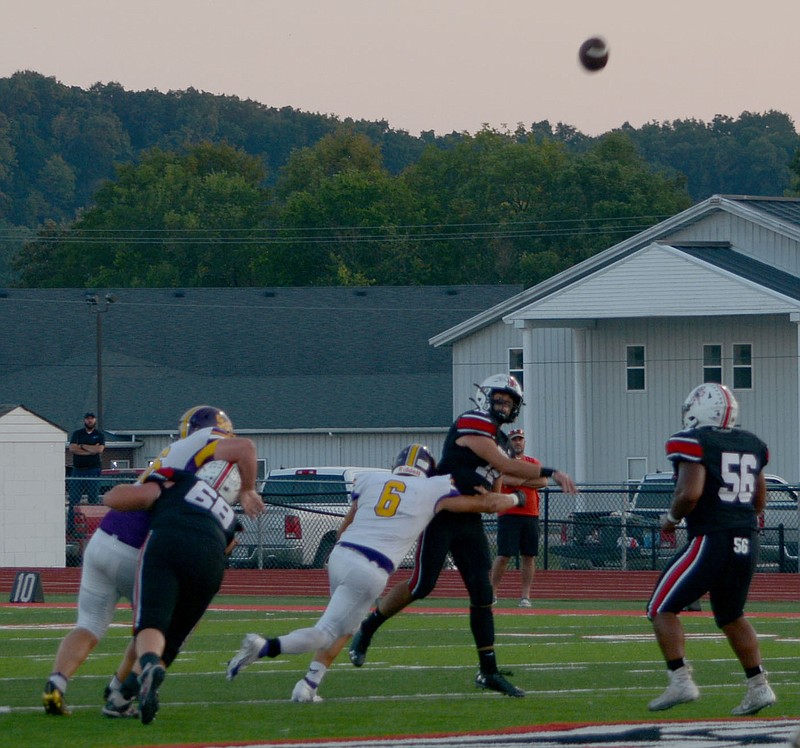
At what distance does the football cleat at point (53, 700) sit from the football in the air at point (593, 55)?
12428mm

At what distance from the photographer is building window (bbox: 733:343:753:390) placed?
40.2 m

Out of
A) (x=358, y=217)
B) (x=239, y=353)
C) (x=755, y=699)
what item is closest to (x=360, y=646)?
(x=755, y=699)

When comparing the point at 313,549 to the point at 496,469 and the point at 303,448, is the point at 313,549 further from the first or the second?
the point at 303,448

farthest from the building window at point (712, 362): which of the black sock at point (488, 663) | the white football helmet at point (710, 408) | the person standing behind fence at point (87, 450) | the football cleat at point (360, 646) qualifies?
the white football helmet at point (710, 408)

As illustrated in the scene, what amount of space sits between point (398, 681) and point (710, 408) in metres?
3.00

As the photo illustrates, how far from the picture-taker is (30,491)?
82.3 feet

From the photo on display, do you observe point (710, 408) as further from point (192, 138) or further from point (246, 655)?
point (192, 138)

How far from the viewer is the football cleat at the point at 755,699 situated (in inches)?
359

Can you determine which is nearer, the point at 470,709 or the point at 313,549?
the point at 470,709

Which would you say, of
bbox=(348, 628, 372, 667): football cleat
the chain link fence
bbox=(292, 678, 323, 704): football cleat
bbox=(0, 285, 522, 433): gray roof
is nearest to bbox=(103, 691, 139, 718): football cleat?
bbox=(292, 678, 323, 704): football cleat

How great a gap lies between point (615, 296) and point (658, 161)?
11598 centimetres

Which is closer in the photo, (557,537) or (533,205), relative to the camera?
(557,537)

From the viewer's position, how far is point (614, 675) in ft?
37.7

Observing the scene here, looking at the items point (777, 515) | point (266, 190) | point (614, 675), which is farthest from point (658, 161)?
point (614, 675)
